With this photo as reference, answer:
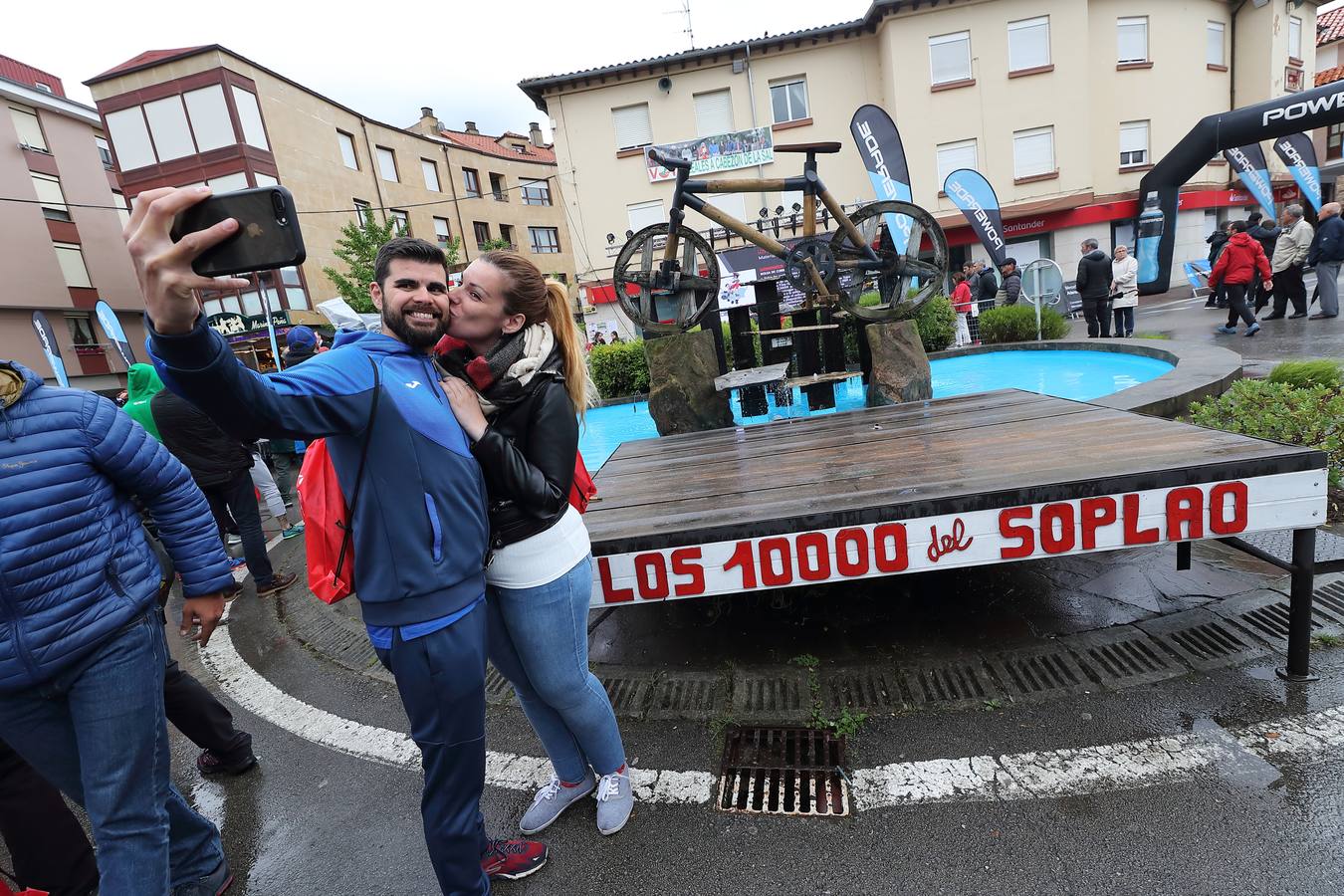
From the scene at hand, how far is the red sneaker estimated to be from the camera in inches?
78.8

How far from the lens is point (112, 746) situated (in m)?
1.74

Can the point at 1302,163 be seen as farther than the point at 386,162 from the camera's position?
No

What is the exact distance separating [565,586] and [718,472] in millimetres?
1696

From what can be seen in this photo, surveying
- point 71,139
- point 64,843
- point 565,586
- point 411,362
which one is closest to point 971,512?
point 565,586

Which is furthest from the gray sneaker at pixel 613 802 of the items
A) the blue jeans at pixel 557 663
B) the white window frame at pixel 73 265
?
the white window frame at pixel 73 265

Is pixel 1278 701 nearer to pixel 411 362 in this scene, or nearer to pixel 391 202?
pixel 411 362

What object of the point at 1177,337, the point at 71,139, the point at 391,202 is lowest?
the point at 1177,337

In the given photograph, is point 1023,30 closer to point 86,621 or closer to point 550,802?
point 550,802

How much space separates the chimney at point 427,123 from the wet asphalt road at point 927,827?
139 feet

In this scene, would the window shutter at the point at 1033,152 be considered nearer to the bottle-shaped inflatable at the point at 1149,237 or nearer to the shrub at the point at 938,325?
the bottle-shaped inflatable at the point at 1149,237

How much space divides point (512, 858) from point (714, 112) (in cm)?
2501

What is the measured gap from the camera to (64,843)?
213cm

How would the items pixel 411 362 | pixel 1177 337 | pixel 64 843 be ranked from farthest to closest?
pixel 1177 337, pixel 64 843, pixel 411 362

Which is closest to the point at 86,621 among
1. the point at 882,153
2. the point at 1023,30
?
the point at 882,153
